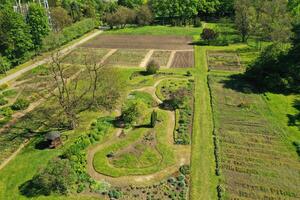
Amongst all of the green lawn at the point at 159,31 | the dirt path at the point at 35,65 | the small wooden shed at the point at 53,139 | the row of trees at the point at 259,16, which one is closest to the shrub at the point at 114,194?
the small wooden shed at the point at 53,139

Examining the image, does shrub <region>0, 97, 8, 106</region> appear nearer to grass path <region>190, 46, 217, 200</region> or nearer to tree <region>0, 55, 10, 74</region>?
tree <region>0, 55, 10, 74</region>

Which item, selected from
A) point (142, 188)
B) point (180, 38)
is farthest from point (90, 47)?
point (142, 188)

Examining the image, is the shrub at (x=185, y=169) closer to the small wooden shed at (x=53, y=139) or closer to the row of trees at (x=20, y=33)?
the small wooden shed at (x=53, y=139)

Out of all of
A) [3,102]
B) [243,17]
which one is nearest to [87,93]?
[3,102]

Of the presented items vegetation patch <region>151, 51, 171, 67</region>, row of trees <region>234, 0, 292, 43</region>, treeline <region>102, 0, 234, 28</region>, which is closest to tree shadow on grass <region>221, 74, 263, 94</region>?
vegetation patch <region>151, 51, 171, 67</region>

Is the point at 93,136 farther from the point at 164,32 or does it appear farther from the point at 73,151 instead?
the point at 164,32
